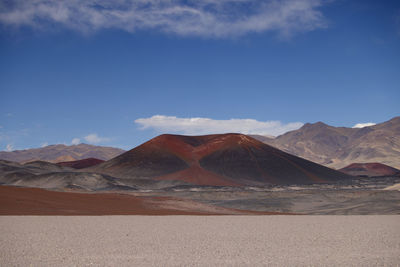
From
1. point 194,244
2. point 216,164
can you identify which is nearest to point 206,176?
point 216,164

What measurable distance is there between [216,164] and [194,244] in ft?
304

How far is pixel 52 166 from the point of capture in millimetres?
110875

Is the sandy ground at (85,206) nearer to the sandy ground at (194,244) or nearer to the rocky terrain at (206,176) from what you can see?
the rocky terrain at (206,176)

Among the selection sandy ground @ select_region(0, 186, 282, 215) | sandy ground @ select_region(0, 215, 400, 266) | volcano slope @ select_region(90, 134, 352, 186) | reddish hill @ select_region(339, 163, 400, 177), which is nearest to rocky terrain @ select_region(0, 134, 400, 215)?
volcano slope @ select_region(90, 134, 352, 186)

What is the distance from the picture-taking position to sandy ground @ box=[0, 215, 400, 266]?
11.2 metres

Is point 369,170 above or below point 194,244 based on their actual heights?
above

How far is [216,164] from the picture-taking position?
107062mm

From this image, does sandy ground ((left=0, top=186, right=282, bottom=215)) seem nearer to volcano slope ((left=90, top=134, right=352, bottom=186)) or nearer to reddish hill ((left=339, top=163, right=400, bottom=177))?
volcano slope ((left=90, top=134, right=352, bottom=186))

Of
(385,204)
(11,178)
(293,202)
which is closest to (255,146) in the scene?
(11,178)

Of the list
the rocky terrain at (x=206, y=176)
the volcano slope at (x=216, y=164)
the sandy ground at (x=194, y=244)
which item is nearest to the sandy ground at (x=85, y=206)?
the rocky terrain at (x=206, y=176)

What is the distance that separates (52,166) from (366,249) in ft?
350

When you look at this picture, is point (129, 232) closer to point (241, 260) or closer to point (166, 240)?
point (166, 240)

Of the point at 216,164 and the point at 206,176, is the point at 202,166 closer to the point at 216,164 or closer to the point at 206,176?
the point at 216,164

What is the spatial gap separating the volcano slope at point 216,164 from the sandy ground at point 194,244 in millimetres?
74122
